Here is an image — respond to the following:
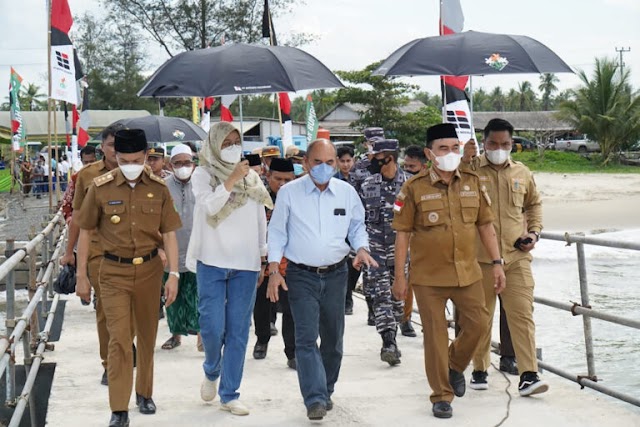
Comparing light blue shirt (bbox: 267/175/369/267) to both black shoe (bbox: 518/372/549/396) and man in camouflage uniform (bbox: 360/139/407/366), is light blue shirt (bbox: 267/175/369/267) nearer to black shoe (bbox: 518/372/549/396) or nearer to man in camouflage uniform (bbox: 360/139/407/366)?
black shoe (bbox: 518/372/549/396)

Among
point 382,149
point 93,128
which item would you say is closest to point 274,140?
point 382,149

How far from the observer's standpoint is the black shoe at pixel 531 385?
6125mm

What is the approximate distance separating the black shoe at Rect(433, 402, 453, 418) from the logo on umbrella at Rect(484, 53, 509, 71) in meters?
2.55

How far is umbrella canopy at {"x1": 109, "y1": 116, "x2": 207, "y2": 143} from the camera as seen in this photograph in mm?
11438

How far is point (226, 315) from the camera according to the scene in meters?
5.97

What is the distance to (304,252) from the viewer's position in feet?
18.6

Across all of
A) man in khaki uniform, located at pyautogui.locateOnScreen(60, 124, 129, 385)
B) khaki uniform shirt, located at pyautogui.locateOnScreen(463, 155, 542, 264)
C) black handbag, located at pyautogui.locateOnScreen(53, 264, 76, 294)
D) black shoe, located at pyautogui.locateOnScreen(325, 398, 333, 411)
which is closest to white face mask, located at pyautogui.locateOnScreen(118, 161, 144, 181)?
man in khaki uniform, located at pyautogui.locateOnScreen(60, 124, 129, 385)

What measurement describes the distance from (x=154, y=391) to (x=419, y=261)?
2.23 metres

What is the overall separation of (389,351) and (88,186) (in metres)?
2.72

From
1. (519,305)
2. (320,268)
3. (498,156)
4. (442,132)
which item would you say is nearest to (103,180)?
(320,268)

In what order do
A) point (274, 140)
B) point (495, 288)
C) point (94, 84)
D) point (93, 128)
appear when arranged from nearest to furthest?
1. point (495, 288)
2. point (274, 140)
3. point (93, 128)
4. point (94, 84)

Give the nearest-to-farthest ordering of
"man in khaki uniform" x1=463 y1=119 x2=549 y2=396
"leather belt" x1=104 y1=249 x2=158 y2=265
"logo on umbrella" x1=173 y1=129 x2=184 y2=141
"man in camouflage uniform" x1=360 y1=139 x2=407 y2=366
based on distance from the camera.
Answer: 1. "leather belt" x1=104 y1=249 x2=158 y2=265
2. "man in khaki uniform" x1=463 y1=119 x2=549 y2=396
3. "man in camouflage uniform" x1=360 y1=139 x2=407 y2=366
4. "logo on umbrella" x1=173 y1=129 x2=184 y2=141

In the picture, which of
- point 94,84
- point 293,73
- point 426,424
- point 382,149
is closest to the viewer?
point 426,424

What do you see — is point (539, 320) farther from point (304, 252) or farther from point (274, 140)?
point (274, 140)
